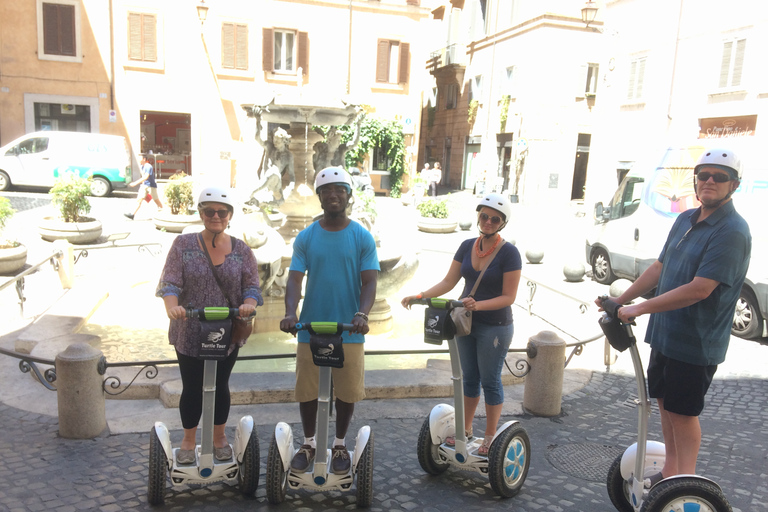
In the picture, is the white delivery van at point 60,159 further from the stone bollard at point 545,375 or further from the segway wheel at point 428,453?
the segway wheel at point 428,453

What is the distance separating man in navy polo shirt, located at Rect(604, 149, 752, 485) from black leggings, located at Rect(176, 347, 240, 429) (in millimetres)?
2068

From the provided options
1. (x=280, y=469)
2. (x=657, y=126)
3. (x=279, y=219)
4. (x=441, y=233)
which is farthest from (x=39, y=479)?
(x=657, y=126)

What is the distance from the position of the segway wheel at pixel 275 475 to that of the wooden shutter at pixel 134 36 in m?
24.0

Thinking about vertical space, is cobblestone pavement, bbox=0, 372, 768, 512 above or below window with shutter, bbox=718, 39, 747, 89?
below

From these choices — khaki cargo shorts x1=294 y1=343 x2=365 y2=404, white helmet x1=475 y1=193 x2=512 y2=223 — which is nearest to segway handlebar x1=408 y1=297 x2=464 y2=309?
khaki cargo shorts x1=294 y1=343 x2=365 y2=404

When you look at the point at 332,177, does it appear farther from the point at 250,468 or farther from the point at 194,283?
the point at 250,468

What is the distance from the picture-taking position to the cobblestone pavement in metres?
3.58

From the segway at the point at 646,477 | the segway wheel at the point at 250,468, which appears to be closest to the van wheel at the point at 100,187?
the segway wheel at the point at 250,468

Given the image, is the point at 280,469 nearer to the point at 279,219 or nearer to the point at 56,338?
the point at 56,338

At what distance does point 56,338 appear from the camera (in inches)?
233

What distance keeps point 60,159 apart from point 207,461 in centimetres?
1971

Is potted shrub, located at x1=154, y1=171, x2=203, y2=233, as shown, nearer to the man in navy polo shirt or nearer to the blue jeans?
the blue jeans

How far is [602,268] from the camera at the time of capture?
38.3ft

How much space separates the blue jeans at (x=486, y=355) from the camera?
12.3ft
